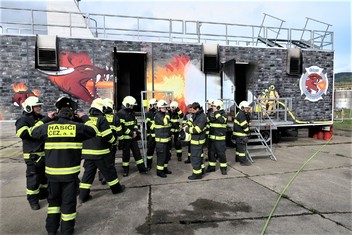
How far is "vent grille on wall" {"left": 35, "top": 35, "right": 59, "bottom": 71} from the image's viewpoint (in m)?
8.08

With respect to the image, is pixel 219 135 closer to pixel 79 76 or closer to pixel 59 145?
pixel 59 145

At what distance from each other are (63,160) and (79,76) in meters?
5.77

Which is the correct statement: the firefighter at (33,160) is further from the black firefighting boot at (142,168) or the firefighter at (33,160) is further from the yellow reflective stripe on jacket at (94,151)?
the black firefighting boot at (142,168)

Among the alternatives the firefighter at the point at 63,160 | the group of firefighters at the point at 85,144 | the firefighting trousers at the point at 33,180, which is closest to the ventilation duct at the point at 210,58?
the group of firefighters at the point at 85,144

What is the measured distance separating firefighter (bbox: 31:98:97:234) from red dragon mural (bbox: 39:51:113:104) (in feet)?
17.6

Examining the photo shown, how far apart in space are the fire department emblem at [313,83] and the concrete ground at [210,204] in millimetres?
4622

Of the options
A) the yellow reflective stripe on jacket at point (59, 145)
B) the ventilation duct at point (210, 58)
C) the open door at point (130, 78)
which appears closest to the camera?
the yellow reflective stripe on jacket at point (59, 145)

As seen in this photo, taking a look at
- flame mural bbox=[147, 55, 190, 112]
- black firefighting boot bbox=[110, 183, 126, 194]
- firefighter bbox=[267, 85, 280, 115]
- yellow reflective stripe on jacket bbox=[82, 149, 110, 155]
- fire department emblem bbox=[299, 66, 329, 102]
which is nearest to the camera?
yellow reflective stripe on jacket bbox=[82, 149, 110, 155]

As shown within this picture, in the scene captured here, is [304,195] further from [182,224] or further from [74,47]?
[74,47]

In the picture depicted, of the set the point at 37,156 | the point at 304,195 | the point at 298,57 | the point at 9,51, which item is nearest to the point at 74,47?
the point at 9,51

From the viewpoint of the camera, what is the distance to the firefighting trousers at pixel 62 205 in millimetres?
3338

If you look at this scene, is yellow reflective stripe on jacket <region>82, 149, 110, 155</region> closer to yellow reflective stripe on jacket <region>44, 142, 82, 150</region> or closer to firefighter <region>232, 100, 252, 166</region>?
yellow reflective stripe on jacket <region>44, 142, 82, 150</region>

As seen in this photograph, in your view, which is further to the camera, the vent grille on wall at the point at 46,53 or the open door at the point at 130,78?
the open door at the point at 130,78

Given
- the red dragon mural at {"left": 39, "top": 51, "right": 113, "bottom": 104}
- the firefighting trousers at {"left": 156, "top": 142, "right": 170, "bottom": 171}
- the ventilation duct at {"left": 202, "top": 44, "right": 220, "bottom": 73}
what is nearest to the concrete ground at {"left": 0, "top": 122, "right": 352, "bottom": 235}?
the firefighting trousers at {"left": 156, "top": 142, "right": 170, "bottom": 171}
